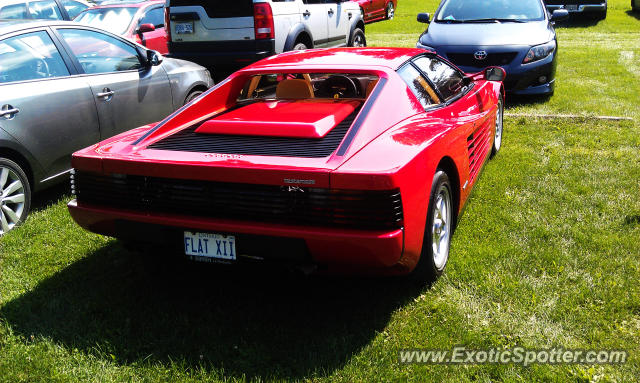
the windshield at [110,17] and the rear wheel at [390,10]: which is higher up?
the windshield at [110,17]

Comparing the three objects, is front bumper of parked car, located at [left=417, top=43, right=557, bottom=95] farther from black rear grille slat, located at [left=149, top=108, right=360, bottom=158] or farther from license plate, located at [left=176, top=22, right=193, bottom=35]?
black rear grille slat, located at [left=149, top=108, right=360, bottom=158]

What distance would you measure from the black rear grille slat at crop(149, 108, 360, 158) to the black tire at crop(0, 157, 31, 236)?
162 centimetres

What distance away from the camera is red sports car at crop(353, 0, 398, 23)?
68.6ft

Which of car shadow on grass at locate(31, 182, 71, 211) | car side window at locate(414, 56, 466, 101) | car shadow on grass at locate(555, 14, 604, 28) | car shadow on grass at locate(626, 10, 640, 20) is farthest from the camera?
car shadow on grass at locate(626, 10, 640, 20)

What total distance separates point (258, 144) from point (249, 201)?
1.51ft

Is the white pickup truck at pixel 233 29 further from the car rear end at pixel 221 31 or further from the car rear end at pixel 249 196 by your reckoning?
the car rear end at pixel 249 196

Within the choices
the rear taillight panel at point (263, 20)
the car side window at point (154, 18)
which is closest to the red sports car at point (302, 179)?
the rear taillight panel at point (263, 20)

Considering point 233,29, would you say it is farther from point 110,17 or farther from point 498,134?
point 498,134

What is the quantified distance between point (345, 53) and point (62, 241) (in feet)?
7.97

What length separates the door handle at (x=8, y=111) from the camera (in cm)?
443

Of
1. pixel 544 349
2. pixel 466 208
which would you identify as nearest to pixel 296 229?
pixel 544 349

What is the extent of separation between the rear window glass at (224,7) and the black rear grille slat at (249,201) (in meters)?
5.31

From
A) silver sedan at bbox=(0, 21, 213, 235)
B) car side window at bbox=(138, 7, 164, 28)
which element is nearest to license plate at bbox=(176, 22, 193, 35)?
silver sedan at bbox=(0, 21, 213, 235)

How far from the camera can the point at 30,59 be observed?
489cm
